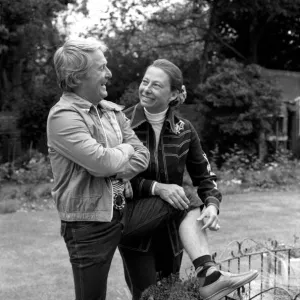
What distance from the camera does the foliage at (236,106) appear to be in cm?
1179

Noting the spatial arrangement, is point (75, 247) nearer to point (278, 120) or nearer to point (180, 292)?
point (180, 292)

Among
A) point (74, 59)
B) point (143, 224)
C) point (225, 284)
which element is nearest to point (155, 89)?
point (74, 59)

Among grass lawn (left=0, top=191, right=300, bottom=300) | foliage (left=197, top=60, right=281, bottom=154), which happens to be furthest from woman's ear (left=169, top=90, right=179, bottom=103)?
foliage (left=197, top=60, right=281, bottom=154)

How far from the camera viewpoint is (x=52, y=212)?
8.02m

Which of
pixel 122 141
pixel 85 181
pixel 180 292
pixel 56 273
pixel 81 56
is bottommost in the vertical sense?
pixel 56 273

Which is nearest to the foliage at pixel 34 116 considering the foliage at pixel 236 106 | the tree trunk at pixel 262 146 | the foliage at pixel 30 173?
the foliage at pixel 30 173

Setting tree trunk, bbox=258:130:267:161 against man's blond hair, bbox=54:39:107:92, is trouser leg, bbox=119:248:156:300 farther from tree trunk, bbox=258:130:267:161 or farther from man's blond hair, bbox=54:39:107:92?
tree trunk, bbox=258:130:267:161

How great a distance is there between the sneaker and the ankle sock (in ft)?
0.06

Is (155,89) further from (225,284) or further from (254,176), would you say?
(254,176)

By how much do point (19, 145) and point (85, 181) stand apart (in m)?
11.0

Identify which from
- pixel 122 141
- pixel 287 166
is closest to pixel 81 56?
pixel 122 141

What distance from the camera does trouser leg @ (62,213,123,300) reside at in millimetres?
2102

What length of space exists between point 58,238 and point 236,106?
658 cm

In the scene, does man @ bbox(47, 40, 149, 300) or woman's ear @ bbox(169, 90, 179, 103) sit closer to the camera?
man @ bbox(47, 40, 149, 300)
